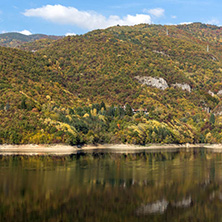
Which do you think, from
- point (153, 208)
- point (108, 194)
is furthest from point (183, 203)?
point (108, 194)

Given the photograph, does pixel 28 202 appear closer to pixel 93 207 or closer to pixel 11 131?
pixel 93 207

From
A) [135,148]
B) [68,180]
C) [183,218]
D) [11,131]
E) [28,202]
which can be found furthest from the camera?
[135,148]

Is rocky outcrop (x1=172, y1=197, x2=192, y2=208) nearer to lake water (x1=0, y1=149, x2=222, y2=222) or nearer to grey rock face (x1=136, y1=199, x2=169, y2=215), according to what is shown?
lake water (x1=0, y1=149, x2=222, y2=222)

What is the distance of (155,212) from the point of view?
53.1 metres

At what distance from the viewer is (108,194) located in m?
64.2

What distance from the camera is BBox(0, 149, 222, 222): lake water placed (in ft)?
168

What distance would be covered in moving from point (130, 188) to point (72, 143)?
10478 cm

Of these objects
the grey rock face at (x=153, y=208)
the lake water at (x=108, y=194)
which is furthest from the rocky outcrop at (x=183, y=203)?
the grey rock face at (x=153, y=208)

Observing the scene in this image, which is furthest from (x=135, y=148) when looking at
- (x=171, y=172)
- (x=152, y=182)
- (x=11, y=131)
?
(x=152, y=182)

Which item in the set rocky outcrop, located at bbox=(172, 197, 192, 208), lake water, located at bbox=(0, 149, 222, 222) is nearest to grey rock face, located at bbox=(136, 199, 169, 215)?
lake water, located at bbox=(0, 149, 222, 222)

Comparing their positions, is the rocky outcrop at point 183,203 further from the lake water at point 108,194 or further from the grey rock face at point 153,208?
the grey rock face at point 153,208

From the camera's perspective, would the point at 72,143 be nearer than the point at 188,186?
No

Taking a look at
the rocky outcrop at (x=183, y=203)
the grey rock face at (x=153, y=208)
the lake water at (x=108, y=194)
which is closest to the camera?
the lake water at (x=108, y=194)

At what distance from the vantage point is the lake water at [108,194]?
51125mm
